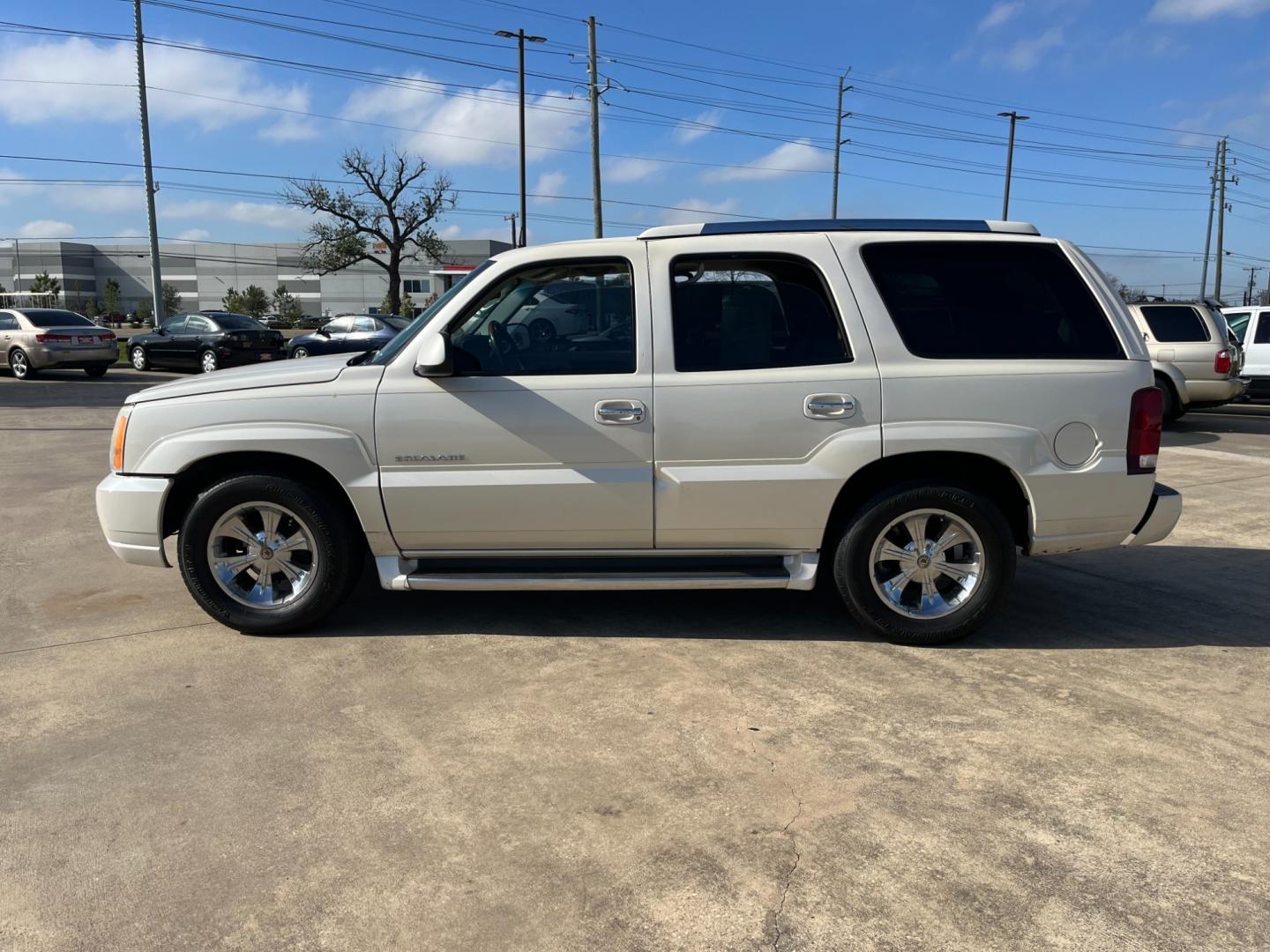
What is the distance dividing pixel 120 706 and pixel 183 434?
1.29 meters

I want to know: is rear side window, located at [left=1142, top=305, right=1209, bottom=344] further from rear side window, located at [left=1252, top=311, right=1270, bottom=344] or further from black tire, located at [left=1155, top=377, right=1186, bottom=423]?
rear side window, located at [left=1252, top=311, right=1270, bottom=344]

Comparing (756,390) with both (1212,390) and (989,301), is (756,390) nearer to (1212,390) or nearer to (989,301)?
(989,301)

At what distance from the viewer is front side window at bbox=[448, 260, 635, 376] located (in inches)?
173

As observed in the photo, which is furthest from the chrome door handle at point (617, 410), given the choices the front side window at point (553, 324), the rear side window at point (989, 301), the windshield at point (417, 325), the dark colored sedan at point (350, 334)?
the dark colored sedan at point (350, 334)

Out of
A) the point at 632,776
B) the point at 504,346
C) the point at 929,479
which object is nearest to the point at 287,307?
the point at 504,346

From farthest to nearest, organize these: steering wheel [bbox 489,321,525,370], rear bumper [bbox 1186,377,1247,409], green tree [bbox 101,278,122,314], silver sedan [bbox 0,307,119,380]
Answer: green tree [bbox 101,278,122,314] → silver sedan [bbox 0,307,119,380] → rear bumper [bbox 1186,377,1247,409] → steering wheel [bbox 489,321,525,370]

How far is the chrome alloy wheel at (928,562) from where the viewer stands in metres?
4.47

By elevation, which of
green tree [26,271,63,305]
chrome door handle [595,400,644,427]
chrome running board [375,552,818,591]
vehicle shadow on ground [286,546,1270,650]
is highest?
green tree [26,271,63,305]

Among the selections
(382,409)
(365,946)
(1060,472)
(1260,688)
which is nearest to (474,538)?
(382,409)

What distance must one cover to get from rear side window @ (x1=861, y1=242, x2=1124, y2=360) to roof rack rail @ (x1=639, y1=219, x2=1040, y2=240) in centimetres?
10

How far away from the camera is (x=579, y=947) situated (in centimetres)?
243

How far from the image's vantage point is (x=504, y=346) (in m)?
4.44

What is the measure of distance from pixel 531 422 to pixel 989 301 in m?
2.21

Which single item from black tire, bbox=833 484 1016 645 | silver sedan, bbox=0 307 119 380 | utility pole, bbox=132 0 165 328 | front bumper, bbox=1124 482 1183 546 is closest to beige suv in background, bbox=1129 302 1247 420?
front bumper, bbox=1124 482 1183 546
